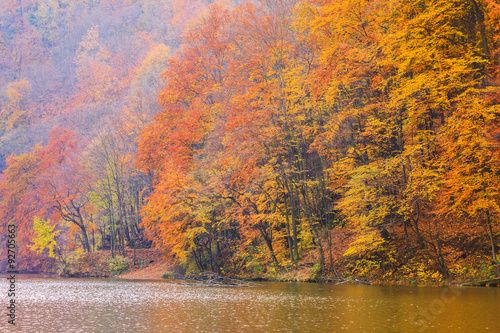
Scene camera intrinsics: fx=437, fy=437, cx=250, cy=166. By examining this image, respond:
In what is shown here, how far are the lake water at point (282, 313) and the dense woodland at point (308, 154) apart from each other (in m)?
4.02

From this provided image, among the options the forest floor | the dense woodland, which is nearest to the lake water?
the dense woodland

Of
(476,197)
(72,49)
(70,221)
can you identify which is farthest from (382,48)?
(72,49)

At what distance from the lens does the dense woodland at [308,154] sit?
53.1 feet

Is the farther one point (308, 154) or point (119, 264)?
point (119, 264)

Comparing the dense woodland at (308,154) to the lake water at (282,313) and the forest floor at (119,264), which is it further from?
the lake water at (282,313)

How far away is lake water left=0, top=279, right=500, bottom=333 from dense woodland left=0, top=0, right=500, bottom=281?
4.02m

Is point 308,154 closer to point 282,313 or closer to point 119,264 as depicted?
point 282,313

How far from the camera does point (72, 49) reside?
80.1m

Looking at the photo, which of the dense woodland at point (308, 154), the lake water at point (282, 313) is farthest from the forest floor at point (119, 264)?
the lake water at point (282, 313)

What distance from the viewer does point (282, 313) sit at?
10789 mm

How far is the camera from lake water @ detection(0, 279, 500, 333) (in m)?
8.67

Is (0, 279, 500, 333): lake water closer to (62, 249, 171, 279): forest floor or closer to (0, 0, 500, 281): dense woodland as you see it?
(0, 0, 500, 281): dense woodland

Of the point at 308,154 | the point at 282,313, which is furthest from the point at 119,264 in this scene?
the point at 282,313

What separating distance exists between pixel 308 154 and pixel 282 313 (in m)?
15.5
